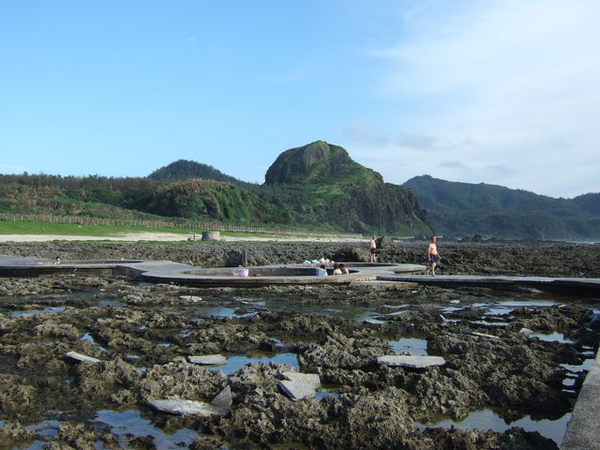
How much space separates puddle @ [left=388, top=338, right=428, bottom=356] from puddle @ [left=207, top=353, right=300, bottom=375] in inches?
69.6

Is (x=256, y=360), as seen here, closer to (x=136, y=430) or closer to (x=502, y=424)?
(x=136, y=430)

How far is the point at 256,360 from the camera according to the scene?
882cm

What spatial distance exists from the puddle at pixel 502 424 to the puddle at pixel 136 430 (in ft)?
7.87

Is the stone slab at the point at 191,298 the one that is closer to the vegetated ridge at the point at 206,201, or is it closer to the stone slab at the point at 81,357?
the stone slab at the point at 81,357

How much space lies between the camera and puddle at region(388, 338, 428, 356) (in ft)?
31.1

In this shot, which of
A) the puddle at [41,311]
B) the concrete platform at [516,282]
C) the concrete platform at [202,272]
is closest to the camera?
the puddle at [41,311]

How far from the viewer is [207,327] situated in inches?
437

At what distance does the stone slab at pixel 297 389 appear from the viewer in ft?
21.7

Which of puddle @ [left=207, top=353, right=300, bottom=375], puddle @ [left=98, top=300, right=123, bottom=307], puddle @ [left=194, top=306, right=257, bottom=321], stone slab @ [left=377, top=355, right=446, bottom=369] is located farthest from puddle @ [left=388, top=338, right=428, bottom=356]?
puddle @ [left=98, top=300, right=123, bottom=307]

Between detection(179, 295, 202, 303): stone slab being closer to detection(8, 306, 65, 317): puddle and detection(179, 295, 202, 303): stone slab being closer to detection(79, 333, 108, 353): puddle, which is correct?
detection(8, 306, 65, 317): puddle

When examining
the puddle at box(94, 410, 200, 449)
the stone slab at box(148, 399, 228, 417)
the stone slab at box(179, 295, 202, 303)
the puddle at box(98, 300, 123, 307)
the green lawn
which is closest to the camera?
the puddle at box(94, 410, 200, 449)

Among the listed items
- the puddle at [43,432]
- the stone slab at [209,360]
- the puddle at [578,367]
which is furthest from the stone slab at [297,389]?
the puddle at [578,367]

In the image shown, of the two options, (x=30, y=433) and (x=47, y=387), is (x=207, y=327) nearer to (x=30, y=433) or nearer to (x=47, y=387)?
(x=47, y=387)

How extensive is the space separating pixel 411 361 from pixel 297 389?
205cm
